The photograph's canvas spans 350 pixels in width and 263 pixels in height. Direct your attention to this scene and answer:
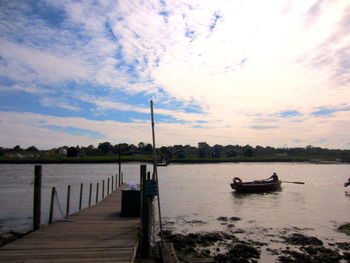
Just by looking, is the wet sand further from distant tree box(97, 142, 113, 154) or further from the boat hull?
distant tree box(97, 142, 113, 154)

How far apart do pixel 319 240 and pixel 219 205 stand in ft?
39.1

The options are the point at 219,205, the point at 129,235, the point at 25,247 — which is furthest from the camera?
the point at 219,205

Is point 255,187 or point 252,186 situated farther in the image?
point 255,187

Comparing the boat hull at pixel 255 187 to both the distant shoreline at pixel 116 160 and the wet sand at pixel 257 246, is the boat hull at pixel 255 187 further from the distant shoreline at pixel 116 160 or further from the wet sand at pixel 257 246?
the distant shoreline at pixel 116 160

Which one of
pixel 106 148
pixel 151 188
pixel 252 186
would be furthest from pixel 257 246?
pixel 106 148

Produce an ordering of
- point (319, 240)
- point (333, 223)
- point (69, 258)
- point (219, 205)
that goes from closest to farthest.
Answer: point (69, 258) → point (319, 240) → point (333, 223) → point (219, 205)

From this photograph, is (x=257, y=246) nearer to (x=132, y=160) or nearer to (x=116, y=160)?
(x=132, y=160)

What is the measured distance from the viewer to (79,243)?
339 inches

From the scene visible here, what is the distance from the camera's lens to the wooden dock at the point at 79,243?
741 cm

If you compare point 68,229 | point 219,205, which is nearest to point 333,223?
point 219,205

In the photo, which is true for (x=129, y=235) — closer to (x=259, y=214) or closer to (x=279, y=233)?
(x=279, y=233)

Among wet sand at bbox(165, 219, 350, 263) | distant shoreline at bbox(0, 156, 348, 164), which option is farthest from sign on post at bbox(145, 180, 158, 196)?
distant shoreline at bbox(0, 156, 348, 164)

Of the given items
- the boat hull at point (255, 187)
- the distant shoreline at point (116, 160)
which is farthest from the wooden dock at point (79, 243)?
the distant shoreline at point (116, 160)

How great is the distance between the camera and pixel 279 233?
50.6 ft
